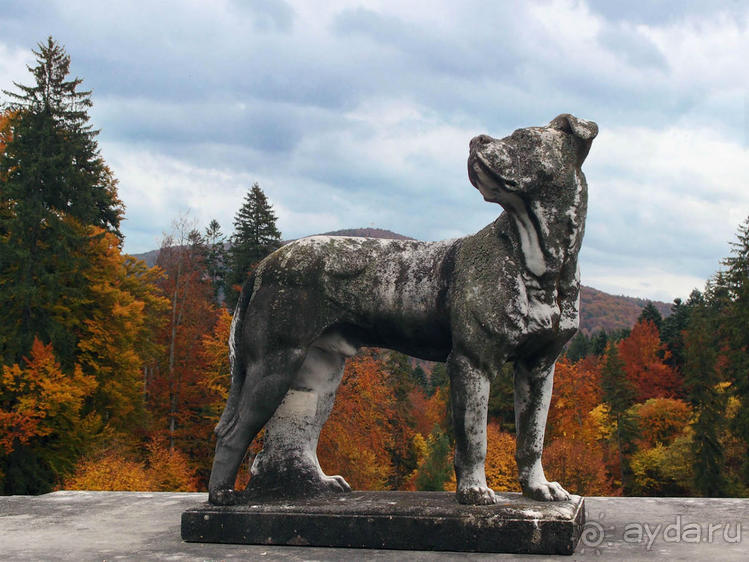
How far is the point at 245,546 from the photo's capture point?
16.3 ft

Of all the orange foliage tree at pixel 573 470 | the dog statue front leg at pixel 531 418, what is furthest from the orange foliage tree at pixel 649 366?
the dog statue front leg at pixel 531 418

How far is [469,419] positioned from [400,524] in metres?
0.84

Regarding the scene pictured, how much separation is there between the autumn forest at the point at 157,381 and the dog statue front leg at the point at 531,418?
672 inches

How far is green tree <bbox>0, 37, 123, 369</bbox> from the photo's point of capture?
2562 centimetres

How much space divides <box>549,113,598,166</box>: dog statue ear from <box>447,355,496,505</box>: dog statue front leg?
1726mm

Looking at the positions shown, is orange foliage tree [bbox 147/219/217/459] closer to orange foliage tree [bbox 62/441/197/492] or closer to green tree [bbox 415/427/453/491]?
orange foliage tree [bbox 62/441/197/492]

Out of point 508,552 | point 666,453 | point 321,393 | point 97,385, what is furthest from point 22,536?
point 666,453

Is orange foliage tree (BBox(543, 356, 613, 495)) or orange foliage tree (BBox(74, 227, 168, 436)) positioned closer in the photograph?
orange foliage tree (BBox(74, 227, 168, 436))

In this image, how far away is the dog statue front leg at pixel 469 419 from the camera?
5.00 m

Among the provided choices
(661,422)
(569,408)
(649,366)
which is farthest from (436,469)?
(649,366)

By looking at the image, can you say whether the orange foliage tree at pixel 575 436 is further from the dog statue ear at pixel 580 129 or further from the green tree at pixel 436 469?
the dog statue ear at pixel 580 129

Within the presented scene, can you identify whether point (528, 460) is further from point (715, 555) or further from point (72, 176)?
point (72, 176)

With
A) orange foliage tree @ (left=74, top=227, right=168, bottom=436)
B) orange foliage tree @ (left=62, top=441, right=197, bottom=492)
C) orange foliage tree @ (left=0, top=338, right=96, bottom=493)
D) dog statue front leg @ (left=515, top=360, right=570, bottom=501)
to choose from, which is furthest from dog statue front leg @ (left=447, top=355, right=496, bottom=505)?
orange foliage tree @ (left=74, top=227, right=168, bottom=436)

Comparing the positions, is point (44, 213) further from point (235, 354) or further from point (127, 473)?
point (235, 354)
